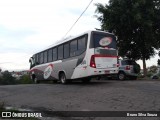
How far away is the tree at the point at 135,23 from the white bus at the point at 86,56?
11682mm

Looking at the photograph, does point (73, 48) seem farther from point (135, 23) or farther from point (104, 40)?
point (135, 23)

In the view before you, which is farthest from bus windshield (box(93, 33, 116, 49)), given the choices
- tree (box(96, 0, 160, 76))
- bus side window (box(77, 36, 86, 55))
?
tree (box(96, 0, 160, 76))

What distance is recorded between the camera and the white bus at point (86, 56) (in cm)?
1803

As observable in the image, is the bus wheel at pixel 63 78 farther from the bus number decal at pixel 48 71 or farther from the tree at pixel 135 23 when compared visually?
the tree at pixel 135 23

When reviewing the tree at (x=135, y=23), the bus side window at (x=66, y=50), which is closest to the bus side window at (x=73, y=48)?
the bus side window at (x=66, y=50)

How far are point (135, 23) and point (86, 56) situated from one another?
15.0 meters

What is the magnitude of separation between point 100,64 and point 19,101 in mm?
6499

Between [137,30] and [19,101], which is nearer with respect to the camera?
[19,101]

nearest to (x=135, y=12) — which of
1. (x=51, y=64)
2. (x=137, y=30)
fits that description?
(x=137, y=30)

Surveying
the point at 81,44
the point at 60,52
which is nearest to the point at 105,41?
the point at 81,44

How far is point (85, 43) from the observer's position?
1828cm

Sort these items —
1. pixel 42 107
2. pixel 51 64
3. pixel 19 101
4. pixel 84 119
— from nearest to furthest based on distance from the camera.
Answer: pixel 84 119, pixel 42 107, pixel 19 101, pixel 51 64

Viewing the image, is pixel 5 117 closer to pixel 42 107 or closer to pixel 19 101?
pixel 42 107

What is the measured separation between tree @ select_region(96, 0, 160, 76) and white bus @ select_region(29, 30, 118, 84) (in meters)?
11.7
